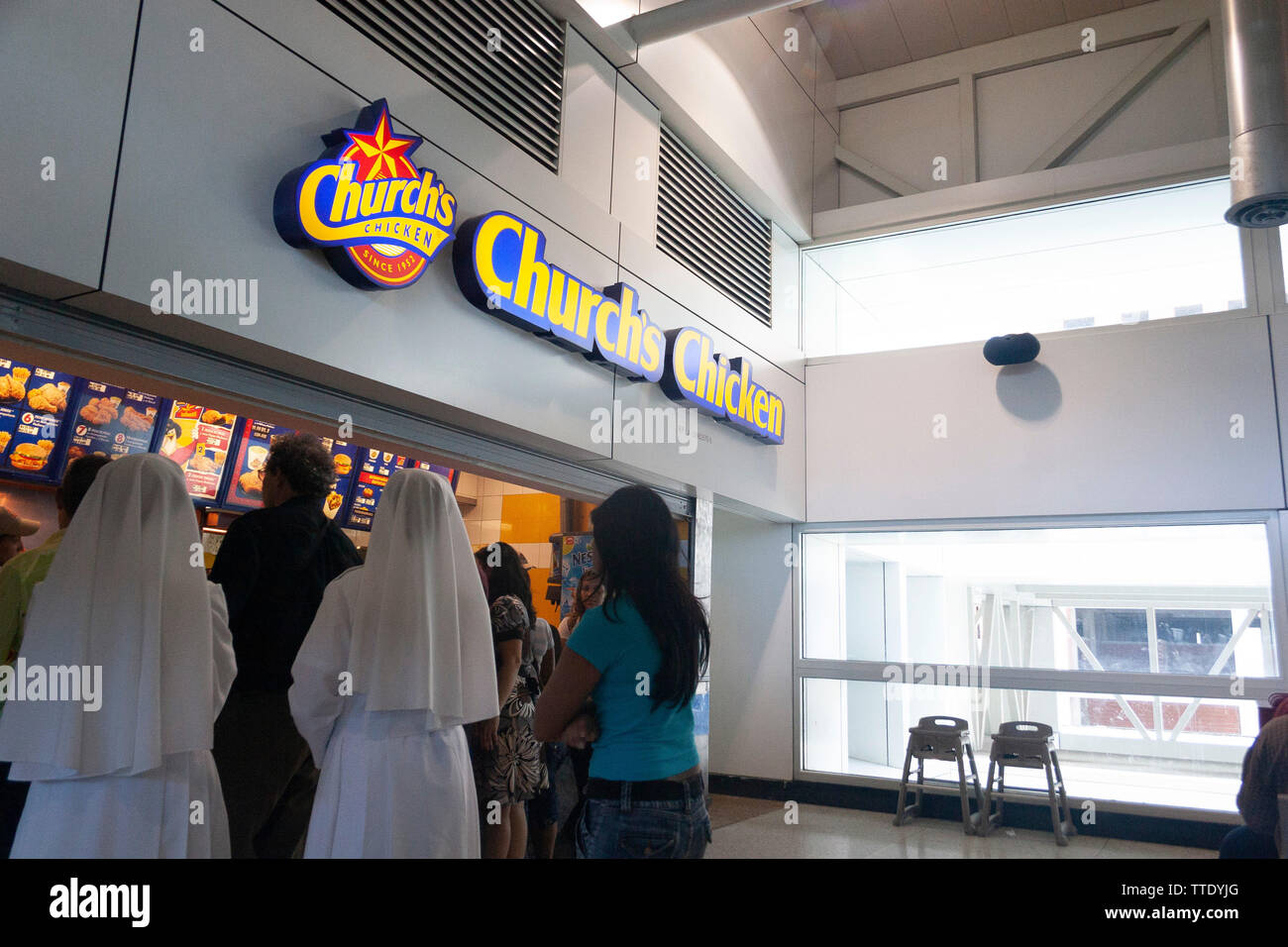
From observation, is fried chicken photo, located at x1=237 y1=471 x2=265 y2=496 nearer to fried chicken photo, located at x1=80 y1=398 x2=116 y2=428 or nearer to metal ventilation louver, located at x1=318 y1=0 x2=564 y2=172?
fried chicken photo, located at x1=80 y1=398 x2=116 y2=428

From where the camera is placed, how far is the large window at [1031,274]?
5914mm

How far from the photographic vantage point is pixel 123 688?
1.91m

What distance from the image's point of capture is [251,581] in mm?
2734

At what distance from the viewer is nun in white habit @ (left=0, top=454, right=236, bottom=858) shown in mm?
1852

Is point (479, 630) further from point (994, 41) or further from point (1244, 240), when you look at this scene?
point (994, 41)

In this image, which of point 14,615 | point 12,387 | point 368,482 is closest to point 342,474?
point 368,482

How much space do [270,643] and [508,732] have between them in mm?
1014

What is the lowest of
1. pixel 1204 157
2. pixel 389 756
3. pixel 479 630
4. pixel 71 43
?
pixel 389 756

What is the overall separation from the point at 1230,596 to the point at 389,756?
531cm

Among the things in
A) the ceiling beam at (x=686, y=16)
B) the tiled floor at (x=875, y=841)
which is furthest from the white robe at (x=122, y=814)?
the ceiling beam at (x=686, y=16)

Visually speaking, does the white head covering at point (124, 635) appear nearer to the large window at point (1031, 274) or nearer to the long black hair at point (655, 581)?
the long black hair at point (655, 581)

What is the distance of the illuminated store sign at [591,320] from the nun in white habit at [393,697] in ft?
4.62

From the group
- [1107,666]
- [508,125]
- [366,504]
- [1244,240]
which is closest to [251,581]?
[508,125]

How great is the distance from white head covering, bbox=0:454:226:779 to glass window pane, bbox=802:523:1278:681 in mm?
5203
